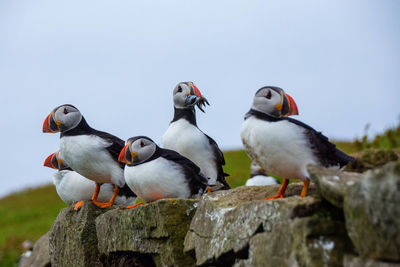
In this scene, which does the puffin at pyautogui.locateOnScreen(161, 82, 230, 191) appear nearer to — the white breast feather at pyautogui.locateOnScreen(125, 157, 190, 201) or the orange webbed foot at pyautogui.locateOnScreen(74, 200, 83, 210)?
the white breast feather at pyautogui.locateOnScreen(125, 157, 190, 201)

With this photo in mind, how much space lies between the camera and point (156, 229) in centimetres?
524

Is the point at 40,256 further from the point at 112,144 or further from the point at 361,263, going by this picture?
the point at 361,263

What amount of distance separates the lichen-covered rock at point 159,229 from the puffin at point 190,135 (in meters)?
1.23

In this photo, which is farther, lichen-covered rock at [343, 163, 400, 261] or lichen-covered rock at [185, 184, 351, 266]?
lichen-covered rock at [185, 184, 351, 266]

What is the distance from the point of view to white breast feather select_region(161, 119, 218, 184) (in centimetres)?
653

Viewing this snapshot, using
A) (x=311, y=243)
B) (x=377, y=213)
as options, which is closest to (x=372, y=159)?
(x=311, y=243)

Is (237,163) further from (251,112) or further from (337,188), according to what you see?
(337,188)

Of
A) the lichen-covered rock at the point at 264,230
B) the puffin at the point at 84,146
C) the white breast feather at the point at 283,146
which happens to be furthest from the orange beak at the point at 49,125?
the white breast feather at the point at 283,146

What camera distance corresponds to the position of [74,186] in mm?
7031

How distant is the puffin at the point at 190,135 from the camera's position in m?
6.54

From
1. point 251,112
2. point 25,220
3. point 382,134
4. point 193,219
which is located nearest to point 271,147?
point 251,112

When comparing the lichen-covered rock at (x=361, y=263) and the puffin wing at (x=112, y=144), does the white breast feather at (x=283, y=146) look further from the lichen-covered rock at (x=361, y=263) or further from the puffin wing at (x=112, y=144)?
the puffin wing at (x=112, y=144)

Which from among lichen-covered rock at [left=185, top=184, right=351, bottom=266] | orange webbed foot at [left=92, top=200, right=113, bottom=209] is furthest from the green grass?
lichen-covered rock at [left=185, top=184, right=351, bottom=266]

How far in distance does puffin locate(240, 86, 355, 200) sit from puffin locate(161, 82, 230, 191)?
6.28ft
